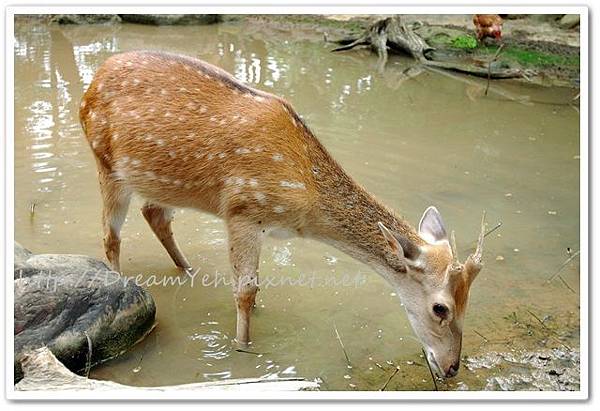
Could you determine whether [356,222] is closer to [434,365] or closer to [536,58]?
[434,365]

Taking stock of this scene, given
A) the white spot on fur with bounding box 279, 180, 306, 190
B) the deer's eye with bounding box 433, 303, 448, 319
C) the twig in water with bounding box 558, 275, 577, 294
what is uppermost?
the white spot on fur with bounding box 279, 180, 306, 190

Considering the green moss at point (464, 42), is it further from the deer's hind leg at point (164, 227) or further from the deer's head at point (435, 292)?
the deer's head at point (435, 292)

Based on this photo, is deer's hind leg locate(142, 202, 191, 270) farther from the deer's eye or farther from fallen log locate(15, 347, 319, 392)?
the deer's eye

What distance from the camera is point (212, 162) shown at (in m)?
5.29

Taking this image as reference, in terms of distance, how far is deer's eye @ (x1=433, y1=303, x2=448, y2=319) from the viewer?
16.0 feet

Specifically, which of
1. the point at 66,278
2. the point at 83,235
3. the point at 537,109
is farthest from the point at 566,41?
the point at 66,278

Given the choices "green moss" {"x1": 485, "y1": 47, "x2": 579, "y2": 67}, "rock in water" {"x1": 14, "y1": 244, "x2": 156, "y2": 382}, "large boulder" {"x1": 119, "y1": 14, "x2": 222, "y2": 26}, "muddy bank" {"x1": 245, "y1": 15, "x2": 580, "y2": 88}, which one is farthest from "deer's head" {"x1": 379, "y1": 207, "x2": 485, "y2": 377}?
"large boulder" {"x1": 119, "y1": 14, "x2": 222, "y2": 26}

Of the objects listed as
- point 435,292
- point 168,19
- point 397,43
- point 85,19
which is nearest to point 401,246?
point 435,292

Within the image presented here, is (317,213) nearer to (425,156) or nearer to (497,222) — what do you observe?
(497,222)

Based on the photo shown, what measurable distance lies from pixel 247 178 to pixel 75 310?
1.37 meters

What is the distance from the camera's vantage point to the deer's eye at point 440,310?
16.0 feet

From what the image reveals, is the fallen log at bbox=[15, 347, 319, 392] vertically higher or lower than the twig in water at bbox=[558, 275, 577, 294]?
higher

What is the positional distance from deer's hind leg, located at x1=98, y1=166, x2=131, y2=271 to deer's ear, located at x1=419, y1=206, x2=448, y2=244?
2129mm

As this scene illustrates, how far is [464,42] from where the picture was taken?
1421 centimetres
